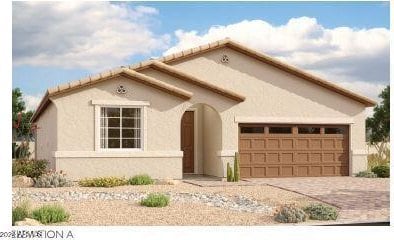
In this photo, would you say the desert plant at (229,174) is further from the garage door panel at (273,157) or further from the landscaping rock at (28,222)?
the landscaping rock at (28,222)

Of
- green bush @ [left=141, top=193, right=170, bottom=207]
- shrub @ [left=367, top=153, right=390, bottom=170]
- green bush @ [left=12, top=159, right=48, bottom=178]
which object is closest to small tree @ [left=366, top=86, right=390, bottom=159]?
shrub @ [left=367, top=153, right=390, bottom=170]

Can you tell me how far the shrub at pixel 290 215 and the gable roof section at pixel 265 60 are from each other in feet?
35.6

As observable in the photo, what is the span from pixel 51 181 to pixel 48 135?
4309 millimetres

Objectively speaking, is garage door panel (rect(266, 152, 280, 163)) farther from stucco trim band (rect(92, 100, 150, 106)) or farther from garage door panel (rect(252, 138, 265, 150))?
stucco trim band (rect(92, 100, 150, 106))

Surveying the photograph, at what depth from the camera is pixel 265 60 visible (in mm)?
24203

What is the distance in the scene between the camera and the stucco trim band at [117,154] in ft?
67.0

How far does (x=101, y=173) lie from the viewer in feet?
67.8

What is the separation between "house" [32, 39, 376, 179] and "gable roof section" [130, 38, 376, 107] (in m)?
0.04

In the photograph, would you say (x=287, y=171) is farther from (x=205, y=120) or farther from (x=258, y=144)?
(x=205, y=120)

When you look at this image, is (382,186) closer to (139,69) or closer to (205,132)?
(205,132)

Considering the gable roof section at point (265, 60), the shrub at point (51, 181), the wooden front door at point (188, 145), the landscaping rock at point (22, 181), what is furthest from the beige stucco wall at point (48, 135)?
the wooden front door at point (188, 145)

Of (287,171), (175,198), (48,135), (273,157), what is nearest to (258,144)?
(273,157)
